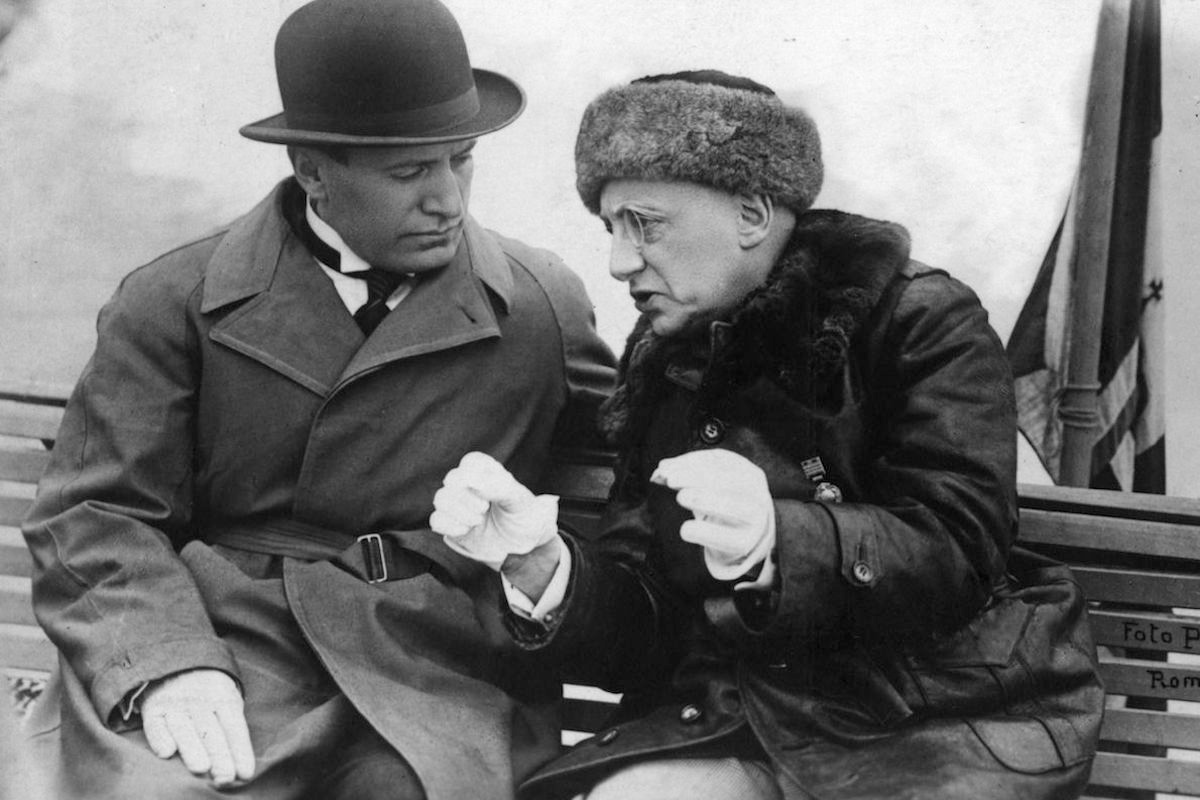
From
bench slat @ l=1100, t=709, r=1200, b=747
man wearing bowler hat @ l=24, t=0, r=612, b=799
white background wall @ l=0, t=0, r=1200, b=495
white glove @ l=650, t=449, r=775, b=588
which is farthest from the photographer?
white background wall @ l=0, t=0, r=1200, b=495

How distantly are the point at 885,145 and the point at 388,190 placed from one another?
3.42 feet

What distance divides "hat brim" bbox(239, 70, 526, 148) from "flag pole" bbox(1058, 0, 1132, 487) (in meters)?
1.23

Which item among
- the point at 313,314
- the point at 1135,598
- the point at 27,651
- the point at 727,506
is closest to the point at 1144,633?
the point at 1135,598

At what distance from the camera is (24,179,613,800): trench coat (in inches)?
110

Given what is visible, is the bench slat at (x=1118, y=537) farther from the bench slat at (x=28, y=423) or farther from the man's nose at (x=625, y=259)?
the bench slat at (x=28, y=423)

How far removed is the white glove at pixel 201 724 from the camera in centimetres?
263

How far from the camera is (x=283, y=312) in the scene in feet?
9.56

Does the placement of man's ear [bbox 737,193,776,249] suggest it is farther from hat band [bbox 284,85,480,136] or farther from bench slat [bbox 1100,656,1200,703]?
bench slat [bbox 1100,656,1200,703]

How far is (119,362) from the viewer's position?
290 centimetres

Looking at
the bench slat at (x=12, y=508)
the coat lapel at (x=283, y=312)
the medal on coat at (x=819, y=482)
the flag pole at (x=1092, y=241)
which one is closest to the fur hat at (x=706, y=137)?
the medal on coat at (x=819, y=482)

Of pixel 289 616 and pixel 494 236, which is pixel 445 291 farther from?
pixel 289 616

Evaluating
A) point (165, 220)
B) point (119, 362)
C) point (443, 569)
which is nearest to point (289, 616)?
point (443, 569)

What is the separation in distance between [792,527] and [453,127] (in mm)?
975

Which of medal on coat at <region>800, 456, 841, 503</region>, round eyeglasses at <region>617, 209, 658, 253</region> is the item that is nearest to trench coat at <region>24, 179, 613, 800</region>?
round eyeglasses at <region>617, 209, 658, 253</region>
